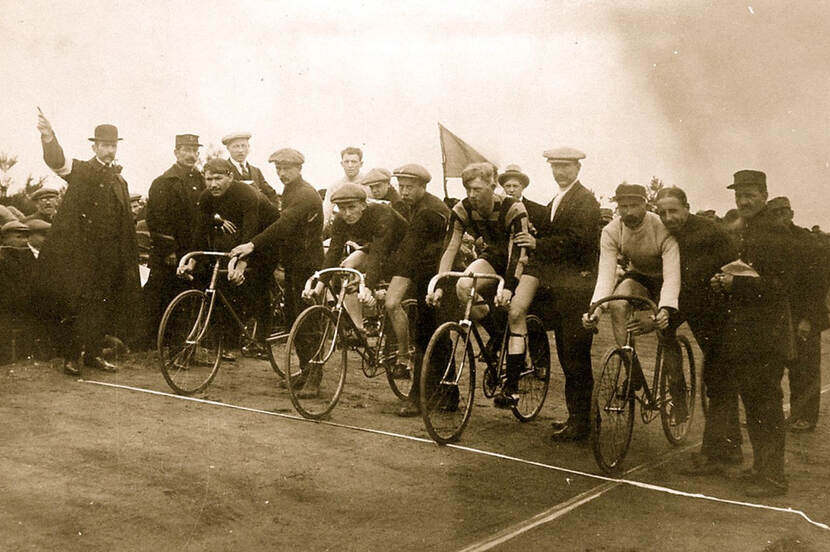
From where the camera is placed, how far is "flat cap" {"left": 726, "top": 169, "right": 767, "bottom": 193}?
24.0ft

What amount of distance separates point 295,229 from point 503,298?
2264mm

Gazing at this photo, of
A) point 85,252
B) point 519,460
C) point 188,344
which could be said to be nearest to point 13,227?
point 85,252

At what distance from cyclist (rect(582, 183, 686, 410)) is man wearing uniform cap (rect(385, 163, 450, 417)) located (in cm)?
157

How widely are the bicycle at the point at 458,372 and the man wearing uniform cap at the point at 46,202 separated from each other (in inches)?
163

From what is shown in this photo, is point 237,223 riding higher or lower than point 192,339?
higher

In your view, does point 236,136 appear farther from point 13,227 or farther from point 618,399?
point 618,399

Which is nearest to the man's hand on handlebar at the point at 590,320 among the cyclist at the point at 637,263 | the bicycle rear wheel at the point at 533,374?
the cyclist at the point at 637,263

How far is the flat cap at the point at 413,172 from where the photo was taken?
8336 mm

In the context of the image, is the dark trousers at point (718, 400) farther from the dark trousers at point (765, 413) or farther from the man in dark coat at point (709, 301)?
the dark trousers at point (765, 413)

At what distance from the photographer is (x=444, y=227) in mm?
8453

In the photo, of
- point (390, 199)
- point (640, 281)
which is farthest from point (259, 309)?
point (640, 281)

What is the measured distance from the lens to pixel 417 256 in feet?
27.5

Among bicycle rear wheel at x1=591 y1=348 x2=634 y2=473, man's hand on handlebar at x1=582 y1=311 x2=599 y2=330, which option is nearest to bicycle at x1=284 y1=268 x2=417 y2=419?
man's hand on handlebar at x1=582 y1=311 x2=599 y2=330

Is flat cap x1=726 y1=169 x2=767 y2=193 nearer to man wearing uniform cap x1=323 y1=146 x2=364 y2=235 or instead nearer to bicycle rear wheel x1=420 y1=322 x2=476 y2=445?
bicycle rear wheel x1=420 y1=322 x2=476 y2=445
